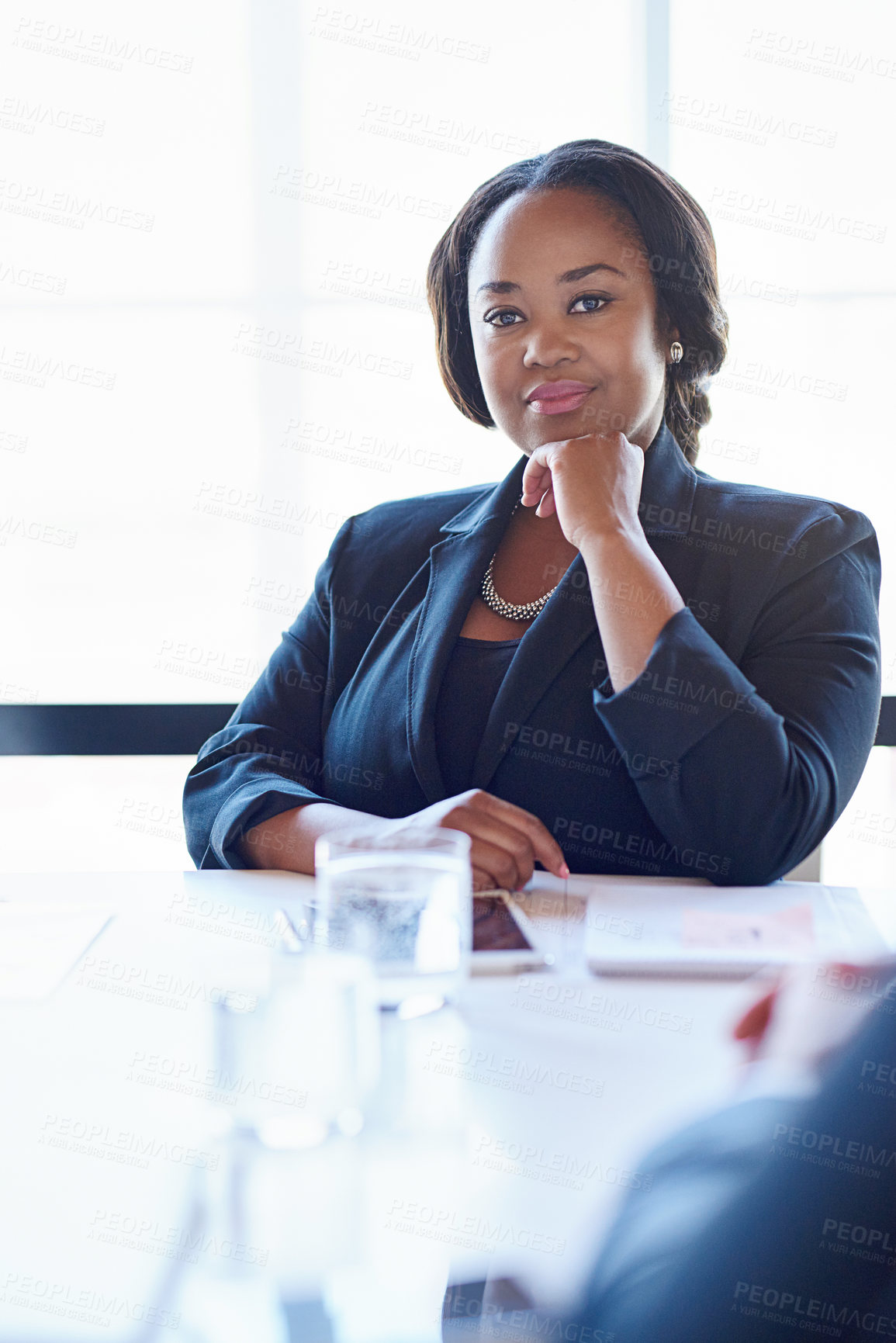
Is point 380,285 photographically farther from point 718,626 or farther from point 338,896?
point 338,896

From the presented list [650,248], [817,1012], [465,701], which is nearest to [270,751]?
[465,701]

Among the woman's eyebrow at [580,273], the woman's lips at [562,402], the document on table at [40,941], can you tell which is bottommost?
the document on table at [40,941]

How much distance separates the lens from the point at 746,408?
214cm

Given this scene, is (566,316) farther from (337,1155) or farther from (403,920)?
(337,1155)

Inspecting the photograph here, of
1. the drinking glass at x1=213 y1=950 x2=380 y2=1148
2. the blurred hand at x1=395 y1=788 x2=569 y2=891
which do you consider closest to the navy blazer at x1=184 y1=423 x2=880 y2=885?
the blurred hand at x1=395 y1=788 x2=569 y2=891

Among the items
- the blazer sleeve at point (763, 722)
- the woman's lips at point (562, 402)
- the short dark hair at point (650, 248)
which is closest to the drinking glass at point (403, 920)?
the blazer sleeve at point (763, 722)

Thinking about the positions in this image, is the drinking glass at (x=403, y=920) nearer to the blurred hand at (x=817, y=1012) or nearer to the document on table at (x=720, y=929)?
the document on table at (x=720, y=929)

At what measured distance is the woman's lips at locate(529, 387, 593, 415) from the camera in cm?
140

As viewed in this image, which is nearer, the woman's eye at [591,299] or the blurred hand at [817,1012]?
the blurred hand at [817,1012]

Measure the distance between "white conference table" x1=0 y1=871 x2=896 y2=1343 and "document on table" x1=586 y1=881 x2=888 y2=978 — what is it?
27 mm

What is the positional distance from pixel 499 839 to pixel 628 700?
199 millimetres

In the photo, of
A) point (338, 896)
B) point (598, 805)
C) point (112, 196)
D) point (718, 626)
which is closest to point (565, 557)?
point (718, 626)

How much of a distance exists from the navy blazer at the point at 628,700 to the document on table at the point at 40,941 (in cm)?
23

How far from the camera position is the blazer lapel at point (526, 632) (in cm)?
124
